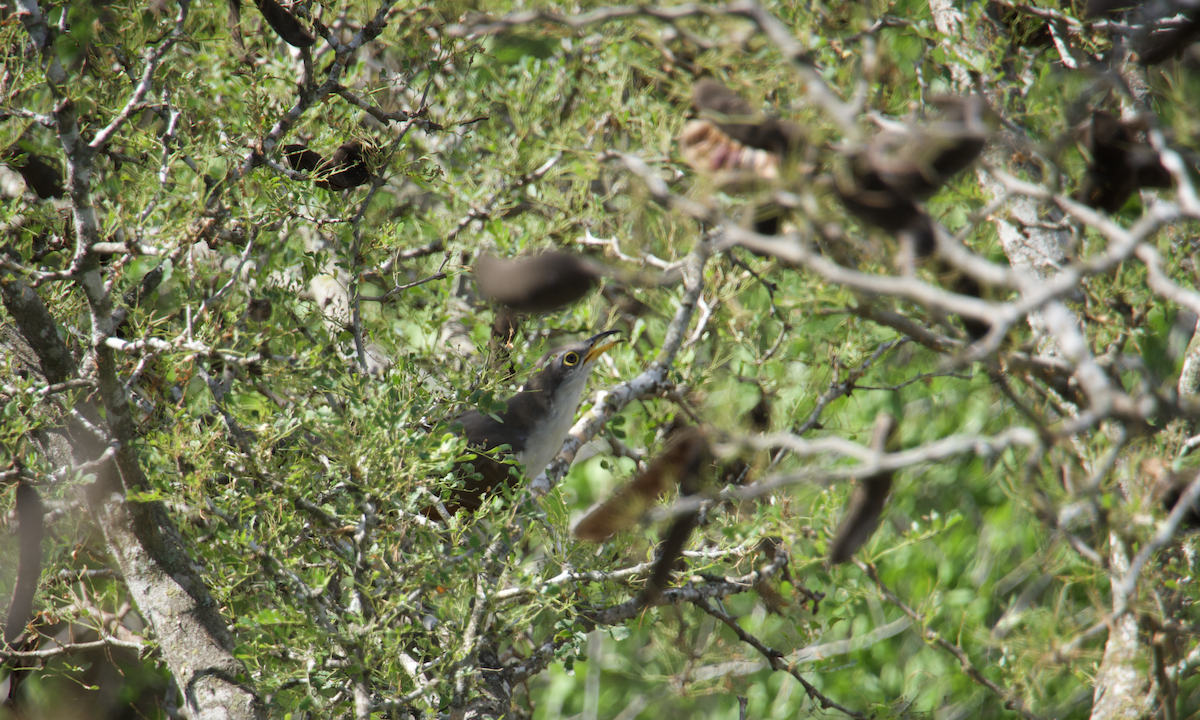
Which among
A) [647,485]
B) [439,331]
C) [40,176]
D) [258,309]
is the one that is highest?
[40,176]

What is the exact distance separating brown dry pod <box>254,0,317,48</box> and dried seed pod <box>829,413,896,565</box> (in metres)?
1.84

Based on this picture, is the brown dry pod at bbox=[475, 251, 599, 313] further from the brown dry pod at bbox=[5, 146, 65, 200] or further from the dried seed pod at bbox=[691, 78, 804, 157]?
the brown dry pod at bbox=[5, 146, 65, 200]

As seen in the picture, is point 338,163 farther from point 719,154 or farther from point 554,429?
point 554,429

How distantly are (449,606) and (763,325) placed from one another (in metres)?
2.36

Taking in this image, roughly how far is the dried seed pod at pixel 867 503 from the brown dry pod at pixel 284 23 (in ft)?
6.04

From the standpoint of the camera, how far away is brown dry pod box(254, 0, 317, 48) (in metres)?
2.13

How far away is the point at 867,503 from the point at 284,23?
1914 mm

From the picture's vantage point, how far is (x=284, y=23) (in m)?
2.16

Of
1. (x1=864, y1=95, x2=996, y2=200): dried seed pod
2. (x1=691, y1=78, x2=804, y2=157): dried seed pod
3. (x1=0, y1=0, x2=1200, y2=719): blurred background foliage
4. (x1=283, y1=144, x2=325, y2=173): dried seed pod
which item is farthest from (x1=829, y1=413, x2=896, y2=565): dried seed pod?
(x1=283, y1=144, x2=325, y2=173): dried seed pod

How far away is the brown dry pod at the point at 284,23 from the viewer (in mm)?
2131

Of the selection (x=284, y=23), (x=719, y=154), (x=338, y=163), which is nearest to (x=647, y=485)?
(x=719, y=154)

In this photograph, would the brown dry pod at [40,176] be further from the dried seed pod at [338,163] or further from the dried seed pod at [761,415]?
the dried seed pod at [761,415]

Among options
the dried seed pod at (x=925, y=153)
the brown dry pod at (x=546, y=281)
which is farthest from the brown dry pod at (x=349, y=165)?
the dried seed pod at (x=925, y=153)

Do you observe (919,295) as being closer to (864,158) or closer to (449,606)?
(864,158)
